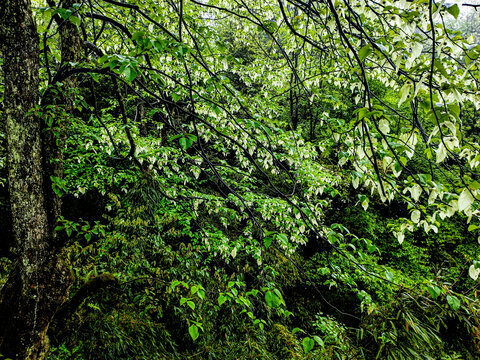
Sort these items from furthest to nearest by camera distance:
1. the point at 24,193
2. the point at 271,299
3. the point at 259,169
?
the point at 24,193
the point at 259,169
the point at 271,299

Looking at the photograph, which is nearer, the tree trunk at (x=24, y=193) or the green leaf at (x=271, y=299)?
the green leaf at (x=271, y=299)

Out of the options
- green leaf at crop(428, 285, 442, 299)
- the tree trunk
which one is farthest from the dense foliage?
the tree trunk

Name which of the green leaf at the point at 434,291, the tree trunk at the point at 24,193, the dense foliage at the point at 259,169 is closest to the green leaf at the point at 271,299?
the dense foliage at the point at 259,169

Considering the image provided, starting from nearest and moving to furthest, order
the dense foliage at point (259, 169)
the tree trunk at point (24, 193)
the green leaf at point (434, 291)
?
the dense foliage at point (259, 169) < the green leaf at point (434, 291) < the tree trunk at point (24, 193)

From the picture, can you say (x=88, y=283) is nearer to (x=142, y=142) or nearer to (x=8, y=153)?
(x=8, y=153)

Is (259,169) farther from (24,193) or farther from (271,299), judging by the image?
(24,193)

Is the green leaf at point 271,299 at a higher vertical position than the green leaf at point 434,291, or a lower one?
higher

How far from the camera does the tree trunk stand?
5.63 ft

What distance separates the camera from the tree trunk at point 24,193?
5.63ft

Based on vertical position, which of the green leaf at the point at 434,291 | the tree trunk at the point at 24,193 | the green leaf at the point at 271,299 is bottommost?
the green leaf at the point at 434,291

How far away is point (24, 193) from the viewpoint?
1.80 meters

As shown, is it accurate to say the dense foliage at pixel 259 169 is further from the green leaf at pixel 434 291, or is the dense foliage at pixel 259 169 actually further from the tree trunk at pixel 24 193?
the tree trunk at pixel 24 193

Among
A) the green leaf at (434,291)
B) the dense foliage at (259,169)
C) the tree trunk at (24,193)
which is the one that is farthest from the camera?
the tree trunk at (24,193)

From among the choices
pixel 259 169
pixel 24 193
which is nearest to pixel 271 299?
pixel 259 169
